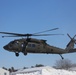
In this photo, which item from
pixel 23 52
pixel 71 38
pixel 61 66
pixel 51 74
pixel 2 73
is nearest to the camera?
pixel 23 52

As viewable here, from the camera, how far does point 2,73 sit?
372ft

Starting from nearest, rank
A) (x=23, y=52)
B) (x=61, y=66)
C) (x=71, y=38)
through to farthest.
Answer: (x=23, y=52), (x=71, y=38), (x=61, y=66)

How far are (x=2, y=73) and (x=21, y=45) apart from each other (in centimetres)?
7759

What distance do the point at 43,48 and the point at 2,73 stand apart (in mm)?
76456

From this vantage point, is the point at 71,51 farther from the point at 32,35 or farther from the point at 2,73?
the point at 2,73

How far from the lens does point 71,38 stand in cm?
4653

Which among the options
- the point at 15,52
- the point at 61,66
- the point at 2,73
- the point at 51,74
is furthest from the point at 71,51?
the point at 61,66

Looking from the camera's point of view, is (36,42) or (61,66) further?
(61,66)

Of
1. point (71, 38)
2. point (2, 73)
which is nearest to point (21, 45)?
point (71, 38)

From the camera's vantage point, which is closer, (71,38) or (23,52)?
(23,52)

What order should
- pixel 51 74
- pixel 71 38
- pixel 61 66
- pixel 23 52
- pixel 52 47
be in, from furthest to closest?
1. pixel 61 66
2. pixel 51 74
3. pixel 71 38
4. pixel 52 47
5. pixel 23 52

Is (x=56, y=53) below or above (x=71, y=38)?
below

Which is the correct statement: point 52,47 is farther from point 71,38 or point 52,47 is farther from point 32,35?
point 71,38

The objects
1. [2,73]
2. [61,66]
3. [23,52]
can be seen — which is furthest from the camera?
[61,66]
